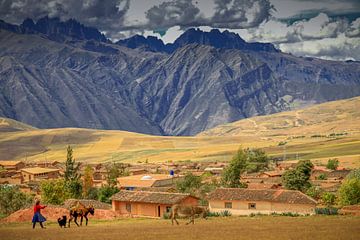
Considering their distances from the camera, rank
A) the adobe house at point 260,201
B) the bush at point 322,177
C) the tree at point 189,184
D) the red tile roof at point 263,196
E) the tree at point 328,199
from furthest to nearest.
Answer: the bush at point 322,177 → the tree at point 189,184 → the tree at point 328,199 → the red tile roof at point 263,196 → the adobe house at point 260,201

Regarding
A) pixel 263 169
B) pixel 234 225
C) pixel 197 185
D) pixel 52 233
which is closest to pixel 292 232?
pixel 234 225

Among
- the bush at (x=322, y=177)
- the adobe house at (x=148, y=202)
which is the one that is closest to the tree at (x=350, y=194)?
the adobe house at (x=148, y=202)

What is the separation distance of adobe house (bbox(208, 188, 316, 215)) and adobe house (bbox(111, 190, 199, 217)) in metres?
2.99

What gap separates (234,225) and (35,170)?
111763mm

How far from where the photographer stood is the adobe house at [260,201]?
183ft

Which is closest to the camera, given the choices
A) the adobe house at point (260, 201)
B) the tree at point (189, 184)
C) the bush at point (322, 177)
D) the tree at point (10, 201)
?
the adobe house at point (260, 201)

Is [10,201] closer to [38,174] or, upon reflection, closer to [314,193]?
[314,193]

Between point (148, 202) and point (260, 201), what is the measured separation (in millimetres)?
11034

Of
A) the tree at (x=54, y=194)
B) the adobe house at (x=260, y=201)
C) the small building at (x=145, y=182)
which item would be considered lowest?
the adobe house at (x=260, y=201)

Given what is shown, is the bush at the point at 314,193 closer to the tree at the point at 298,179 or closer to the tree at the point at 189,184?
the tree at the point at 298,179

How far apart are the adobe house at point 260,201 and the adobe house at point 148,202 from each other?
299 centimetres

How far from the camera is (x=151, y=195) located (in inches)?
2333

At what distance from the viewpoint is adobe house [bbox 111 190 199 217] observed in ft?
186

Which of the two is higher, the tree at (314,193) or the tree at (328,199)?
the tree at (314,193)
